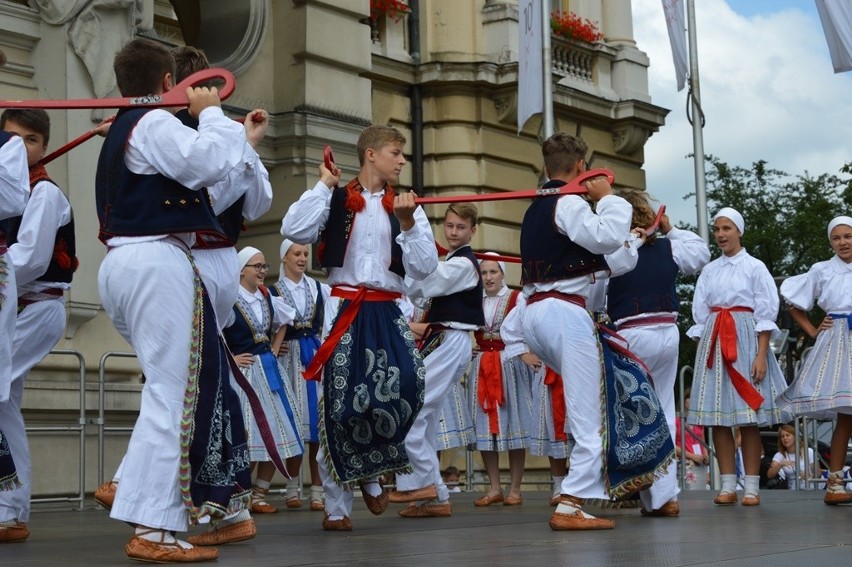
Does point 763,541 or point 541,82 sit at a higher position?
point 541,82

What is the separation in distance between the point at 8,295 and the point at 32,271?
1.83 ft

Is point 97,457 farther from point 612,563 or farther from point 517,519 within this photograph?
point 612,563

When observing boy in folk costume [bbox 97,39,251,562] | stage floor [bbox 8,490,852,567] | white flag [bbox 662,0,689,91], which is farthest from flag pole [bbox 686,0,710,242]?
boy in folk costume [bbox 97,39,251,562]

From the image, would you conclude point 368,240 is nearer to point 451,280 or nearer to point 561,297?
point 561,297

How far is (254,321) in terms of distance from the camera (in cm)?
1125

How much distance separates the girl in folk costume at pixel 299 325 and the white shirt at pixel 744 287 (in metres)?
2.98

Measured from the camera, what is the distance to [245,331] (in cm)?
1122

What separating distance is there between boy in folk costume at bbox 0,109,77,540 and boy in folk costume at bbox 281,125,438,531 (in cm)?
120

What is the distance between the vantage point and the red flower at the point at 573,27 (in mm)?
23359

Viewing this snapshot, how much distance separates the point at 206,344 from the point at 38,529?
315cm

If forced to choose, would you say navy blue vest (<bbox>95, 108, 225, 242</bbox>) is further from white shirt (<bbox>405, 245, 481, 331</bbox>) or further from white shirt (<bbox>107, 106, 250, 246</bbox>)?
white shirt (<bbox>405, 245, 481, 331</bbox>)

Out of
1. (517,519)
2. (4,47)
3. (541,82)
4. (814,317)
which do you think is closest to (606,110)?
(541,82)

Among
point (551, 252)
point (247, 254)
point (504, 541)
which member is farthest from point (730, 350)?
point (504, 541)

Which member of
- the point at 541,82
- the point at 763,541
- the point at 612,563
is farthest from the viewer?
the point at 541,82
